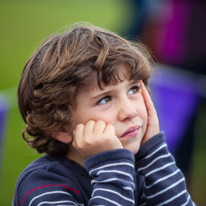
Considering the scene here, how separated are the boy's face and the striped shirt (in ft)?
0.35

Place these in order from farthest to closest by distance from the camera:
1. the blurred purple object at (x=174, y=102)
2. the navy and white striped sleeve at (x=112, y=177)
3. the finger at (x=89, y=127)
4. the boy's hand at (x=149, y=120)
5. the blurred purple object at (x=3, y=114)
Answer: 1. the blurred purple object at (x=174, y=102)
2. the blurred purple object at (x=3, y=114)
3. the boy's hand at (x=149, y=120)
4. the finger at (x=89, y=127)
5. the navy and white striped sleeve at (x=112, y=177)

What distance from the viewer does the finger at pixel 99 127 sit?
137 cm

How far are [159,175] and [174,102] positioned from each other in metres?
1.55

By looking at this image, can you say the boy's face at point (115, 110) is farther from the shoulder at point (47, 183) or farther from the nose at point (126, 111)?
the shoulder at point (47, 183)

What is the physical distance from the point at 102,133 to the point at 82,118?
0.16 metres

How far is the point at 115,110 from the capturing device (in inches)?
56.2

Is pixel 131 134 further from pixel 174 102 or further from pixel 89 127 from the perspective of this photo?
pixel 174 102

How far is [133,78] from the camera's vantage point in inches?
59.7

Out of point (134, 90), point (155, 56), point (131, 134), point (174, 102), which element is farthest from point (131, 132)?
point (155, 56)

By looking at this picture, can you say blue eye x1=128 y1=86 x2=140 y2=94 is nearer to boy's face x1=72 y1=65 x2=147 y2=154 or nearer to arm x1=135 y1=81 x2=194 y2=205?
boy's face x1=72 y1=65 x2=147 y2=154

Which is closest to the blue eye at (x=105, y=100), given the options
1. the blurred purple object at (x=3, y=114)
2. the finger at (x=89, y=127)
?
the finger at (x=89, y=127)

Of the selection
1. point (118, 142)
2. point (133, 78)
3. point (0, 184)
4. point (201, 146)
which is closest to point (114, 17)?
point (201, 146)

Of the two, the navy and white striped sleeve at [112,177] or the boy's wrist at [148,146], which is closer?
the navy and white striped sleeve at [112,177]

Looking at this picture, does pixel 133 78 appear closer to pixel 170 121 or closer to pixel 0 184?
pixel 170 121
